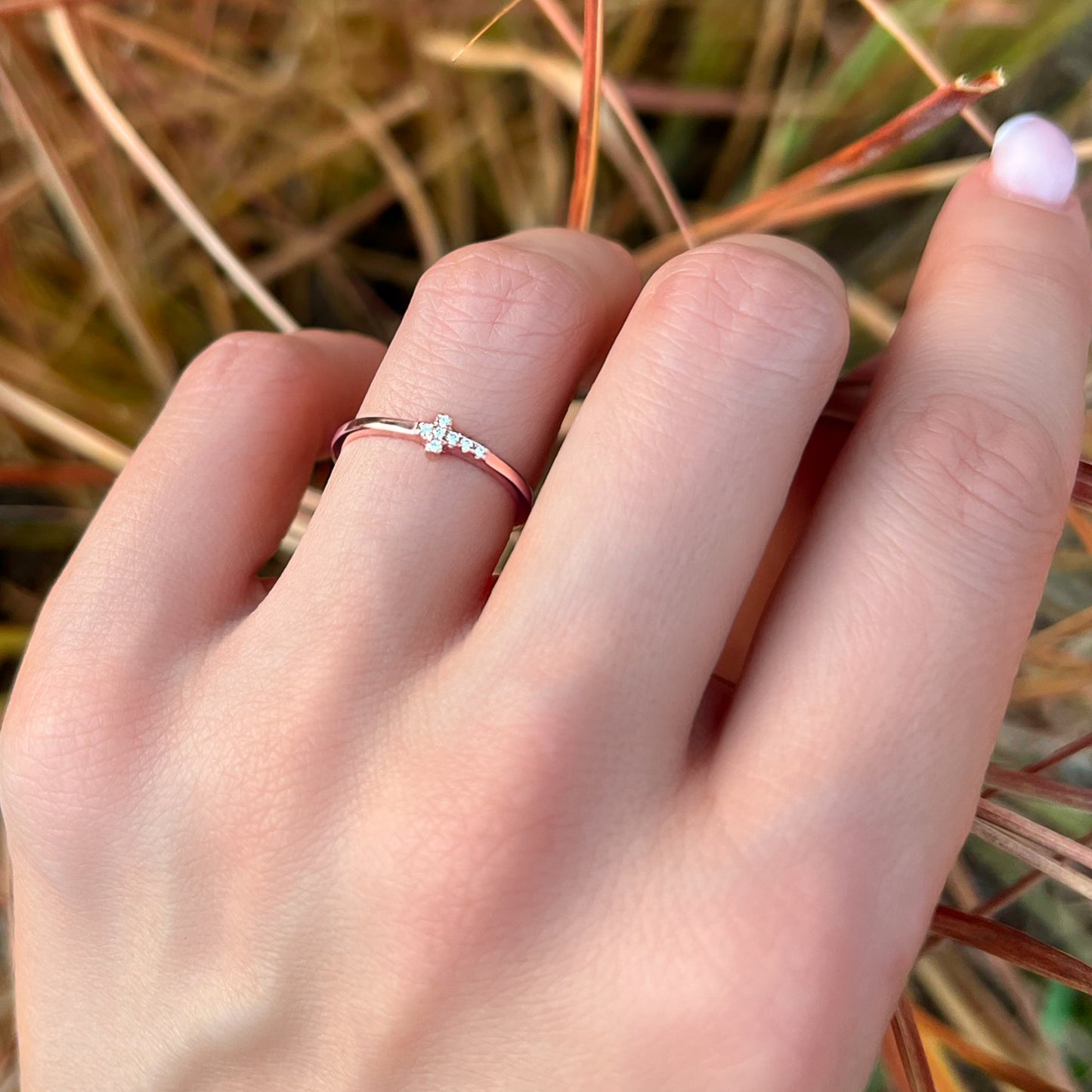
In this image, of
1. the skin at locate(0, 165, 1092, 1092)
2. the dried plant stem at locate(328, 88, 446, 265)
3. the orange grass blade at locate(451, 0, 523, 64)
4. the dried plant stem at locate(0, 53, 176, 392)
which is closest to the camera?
the skin at locate(0, 165, 1092, 1092)

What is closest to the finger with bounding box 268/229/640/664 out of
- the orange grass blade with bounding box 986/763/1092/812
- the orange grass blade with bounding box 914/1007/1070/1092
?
the orange grass blade with bounding box 986/763/1092/812

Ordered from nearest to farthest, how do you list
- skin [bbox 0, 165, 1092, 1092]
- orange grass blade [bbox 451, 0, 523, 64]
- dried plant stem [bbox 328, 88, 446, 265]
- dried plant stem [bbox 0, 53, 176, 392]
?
skin [bbox 0, 165, 1092, 1092], orange grass blade [bbox 451, 0, 523, 64], dried plant stem [bbox 0, 53, 176, 392], dried plant stem [bbox 328, 88, 446, 265]

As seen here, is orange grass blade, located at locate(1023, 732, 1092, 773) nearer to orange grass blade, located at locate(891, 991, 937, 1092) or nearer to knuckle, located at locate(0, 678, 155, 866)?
orange grass blade, located at locate(891, 991, 937, 1092)

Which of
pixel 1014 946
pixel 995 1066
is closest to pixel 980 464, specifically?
pixel 1014 946

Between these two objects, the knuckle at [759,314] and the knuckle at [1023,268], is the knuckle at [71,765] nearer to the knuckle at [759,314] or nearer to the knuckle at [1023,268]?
the knuckle at [759,314]

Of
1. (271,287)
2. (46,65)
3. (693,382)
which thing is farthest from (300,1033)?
(46,65)

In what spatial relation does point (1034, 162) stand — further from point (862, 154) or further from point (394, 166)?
point (394, 166)

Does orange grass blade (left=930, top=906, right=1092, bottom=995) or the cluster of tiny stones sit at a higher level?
the cluster of tiny stones
